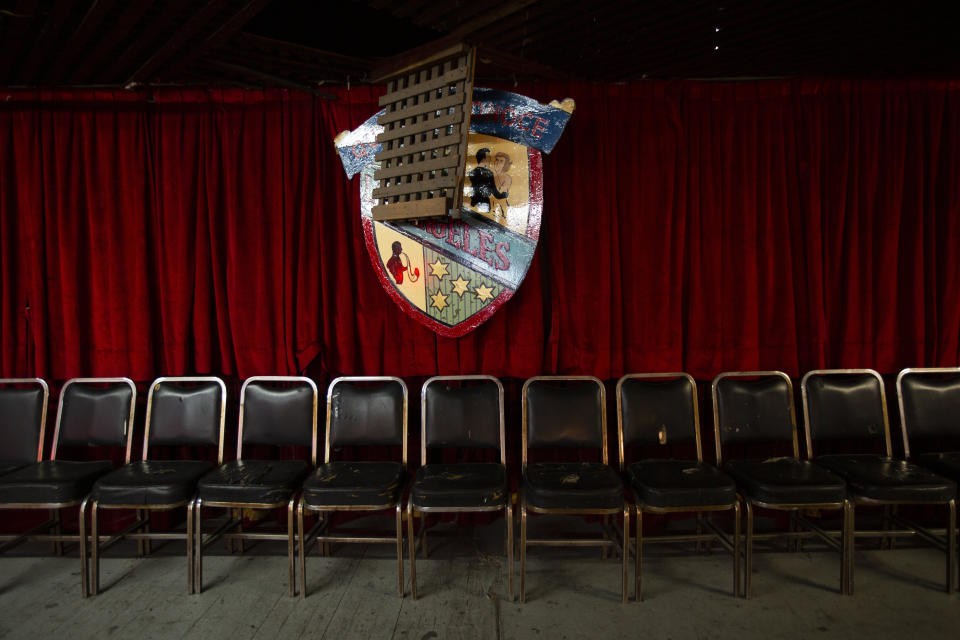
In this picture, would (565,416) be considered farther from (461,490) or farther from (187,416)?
(187,416)

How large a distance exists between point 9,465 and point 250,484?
1407mm

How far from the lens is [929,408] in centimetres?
281

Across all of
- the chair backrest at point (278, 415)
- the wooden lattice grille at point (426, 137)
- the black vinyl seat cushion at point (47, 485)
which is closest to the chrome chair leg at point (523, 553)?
the chair backrest at point (278, 415)

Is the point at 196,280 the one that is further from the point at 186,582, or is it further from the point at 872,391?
the point at 872,391

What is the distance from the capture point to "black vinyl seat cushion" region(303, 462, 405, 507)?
2385 millimetres

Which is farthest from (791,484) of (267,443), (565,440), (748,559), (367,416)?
(267,443)

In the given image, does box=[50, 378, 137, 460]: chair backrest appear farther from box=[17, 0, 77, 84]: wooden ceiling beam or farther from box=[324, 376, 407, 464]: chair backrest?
box=[17, 0, 77, 84]: wooden ceiling beam

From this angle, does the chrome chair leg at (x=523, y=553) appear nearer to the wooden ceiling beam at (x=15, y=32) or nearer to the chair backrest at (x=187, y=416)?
the chair backrest at (x=187, y=416)

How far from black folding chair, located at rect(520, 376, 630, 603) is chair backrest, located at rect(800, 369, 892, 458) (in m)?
1.10

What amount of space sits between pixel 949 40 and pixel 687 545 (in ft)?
9.52

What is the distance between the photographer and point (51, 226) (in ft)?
9.96

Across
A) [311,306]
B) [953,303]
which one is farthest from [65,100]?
[953,303]

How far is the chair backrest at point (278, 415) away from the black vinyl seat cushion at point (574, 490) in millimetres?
1210

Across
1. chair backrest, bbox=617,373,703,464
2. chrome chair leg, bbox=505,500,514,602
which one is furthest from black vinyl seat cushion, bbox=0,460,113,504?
chair backrest, bbox=617,373,703,464
